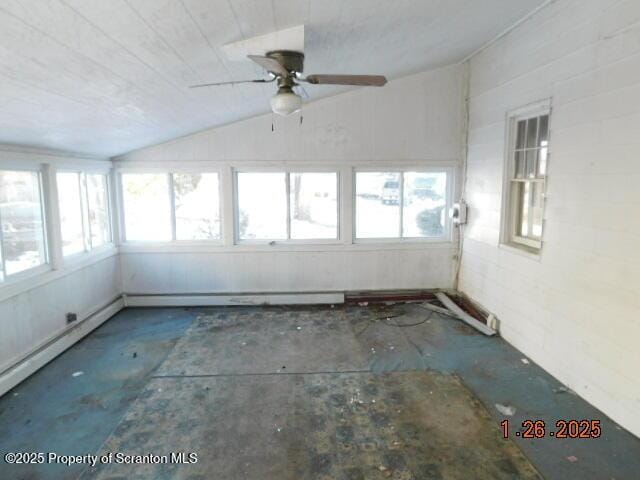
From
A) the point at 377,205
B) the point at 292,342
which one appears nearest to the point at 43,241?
the point at 292,342

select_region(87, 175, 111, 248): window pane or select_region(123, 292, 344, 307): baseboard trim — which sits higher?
select_region(87, 175, 111, 248): window pane

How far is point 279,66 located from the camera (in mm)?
2719

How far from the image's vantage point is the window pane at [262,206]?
5703 mm

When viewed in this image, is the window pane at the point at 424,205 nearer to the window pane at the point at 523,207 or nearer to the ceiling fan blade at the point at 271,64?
the window pane at the point at 523,207

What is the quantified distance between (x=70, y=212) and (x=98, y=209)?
26.4 inches

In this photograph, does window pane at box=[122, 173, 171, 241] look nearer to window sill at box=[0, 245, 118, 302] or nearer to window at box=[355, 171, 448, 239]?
window sill at box=[0, 245, 118, 302]

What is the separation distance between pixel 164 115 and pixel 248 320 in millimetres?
2677

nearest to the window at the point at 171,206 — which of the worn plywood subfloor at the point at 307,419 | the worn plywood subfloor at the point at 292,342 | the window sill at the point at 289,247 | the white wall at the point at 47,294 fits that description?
the window sill at the point at 289,247

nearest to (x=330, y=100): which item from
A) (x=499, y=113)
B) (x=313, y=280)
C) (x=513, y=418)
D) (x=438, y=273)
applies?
(x=499, y=113)

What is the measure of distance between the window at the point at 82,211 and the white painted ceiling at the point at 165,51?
502 millimetres

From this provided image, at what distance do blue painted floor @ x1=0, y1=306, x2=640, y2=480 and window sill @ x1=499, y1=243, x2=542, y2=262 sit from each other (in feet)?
3.38

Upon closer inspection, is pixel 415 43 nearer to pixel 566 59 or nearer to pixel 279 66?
pixel 566 59

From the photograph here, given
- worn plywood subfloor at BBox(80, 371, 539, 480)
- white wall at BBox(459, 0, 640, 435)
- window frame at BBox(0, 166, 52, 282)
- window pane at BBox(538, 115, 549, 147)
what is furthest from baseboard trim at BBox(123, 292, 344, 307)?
window pane at BBox(538, 115, 549, 147)

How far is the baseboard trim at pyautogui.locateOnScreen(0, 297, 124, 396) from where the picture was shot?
→ 3.46 m
